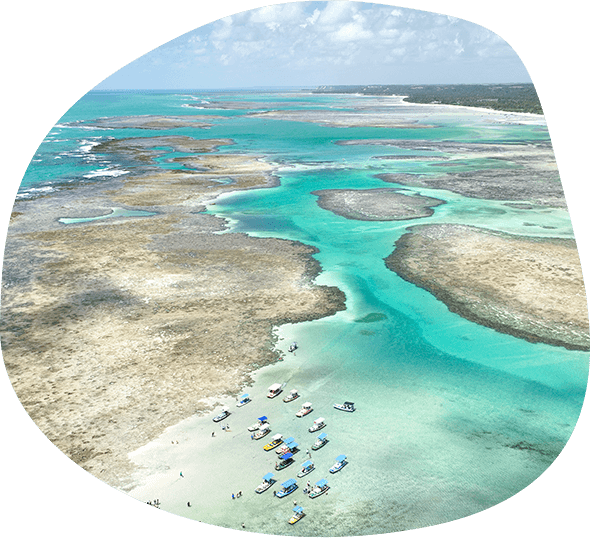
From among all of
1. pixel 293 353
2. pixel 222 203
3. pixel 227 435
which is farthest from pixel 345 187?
pixel 227 435

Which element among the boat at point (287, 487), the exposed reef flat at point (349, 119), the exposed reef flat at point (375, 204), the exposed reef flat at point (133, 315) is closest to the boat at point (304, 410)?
the exposed reef flat at point (133, 315)

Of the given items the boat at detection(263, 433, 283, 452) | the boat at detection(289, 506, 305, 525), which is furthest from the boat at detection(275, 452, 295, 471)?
the boat at detection(289, 506, 305, 525)

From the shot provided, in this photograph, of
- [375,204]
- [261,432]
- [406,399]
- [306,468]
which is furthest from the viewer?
[375,204]

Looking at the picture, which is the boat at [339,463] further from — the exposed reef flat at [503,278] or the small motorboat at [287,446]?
the exposed reef flat at [503,278]

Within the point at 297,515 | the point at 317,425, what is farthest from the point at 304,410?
the point at 297,515

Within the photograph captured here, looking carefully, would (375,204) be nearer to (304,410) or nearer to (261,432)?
(304,410)
